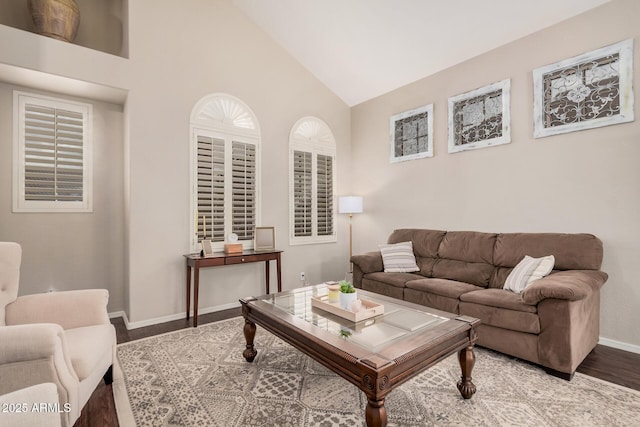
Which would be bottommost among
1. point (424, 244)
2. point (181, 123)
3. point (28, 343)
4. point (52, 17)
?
point (28, 343)

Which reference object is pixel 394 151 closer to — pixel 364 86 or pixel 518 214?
pixel 364 86

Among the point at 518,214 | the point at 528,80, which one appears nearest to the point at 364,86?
the point at 528,80

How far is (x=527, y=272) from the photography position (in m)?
2.84

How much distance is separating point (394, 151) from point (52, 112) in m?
4.30

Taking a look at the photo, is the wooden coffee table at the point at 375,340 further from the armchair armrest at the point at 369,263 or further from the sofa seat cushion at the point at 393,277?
the armchair armrest at the point at 369,263

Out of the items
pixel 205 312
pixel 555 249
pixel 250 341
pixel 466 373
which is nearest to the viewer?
pixel 466 373

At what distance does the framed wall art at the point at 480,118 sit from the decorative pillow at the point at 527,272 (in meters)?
1.43

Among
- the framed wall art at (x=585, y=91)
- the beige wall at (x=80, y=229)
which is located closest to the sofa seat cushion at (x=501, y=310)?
the framed wall art at (x=585, y=91)

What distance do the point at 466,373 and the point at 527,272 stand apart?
1.31m

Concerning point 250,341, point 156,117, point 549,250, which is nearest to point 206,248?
point 250,341

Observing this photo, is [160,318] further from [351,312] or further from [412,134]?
[412,134]

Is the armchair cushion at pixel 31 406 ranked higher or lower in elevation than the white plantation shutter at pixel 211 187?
lower

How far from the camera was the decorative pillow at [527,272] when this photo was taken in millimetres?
2771

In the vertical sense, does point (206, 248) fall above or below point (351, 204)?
below
